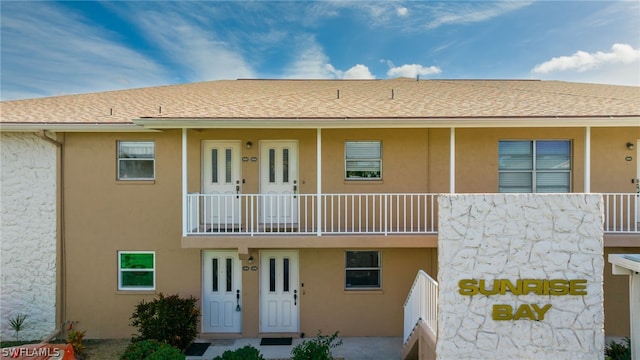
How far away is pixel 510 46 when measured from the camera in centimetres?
1554

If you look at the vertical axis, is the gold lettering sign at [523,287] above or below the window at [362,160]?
below

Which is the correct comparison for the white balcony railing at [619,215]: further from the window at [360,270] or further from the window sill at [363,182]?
the window at [360,270]

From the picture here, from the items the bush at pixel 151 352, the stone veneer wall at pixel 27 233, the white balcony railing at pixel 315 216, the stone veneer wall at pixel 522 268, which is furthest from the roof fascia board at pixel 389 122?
the bush at pixel 151 352

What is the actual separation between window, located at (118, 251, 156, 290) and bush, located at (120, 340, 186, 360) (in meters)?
2.97

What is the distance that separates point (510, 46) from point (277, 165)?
12421 millimetres

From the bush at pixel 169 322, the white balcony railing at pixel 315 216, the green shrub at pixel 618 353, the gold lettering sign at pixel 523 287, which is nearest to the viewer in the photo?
the gold lettering sign at pixel 523 287

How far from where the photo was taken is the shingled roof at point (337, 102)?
29.9 ft

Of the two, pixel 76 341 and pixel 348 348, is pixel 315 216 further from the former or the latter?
pixel 76 341

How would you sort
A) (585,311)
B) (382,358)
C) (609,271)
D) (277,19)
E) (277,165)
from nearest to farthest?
(585,311)
(382,358)
(609,271)
(277,165)
(277,19)

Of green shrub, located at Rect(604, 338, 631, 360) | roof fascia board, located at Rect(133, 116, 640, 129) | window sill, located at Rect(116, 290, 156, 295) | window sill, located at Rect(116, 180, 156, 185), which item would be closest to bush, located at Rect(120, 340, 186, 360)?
window sill, located at Rect(116, 290, 156, 295)

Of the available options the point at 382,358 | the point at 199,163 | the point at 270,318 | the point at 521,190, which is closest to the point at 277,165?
the point at 199,163

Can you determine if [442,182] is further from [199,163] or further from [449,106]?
[199,163]

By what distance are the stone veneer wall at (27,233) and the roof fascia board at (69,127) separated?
0.57 meters

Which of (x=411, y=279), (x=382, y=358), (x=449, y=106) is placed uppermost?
(x=449, y=106)
